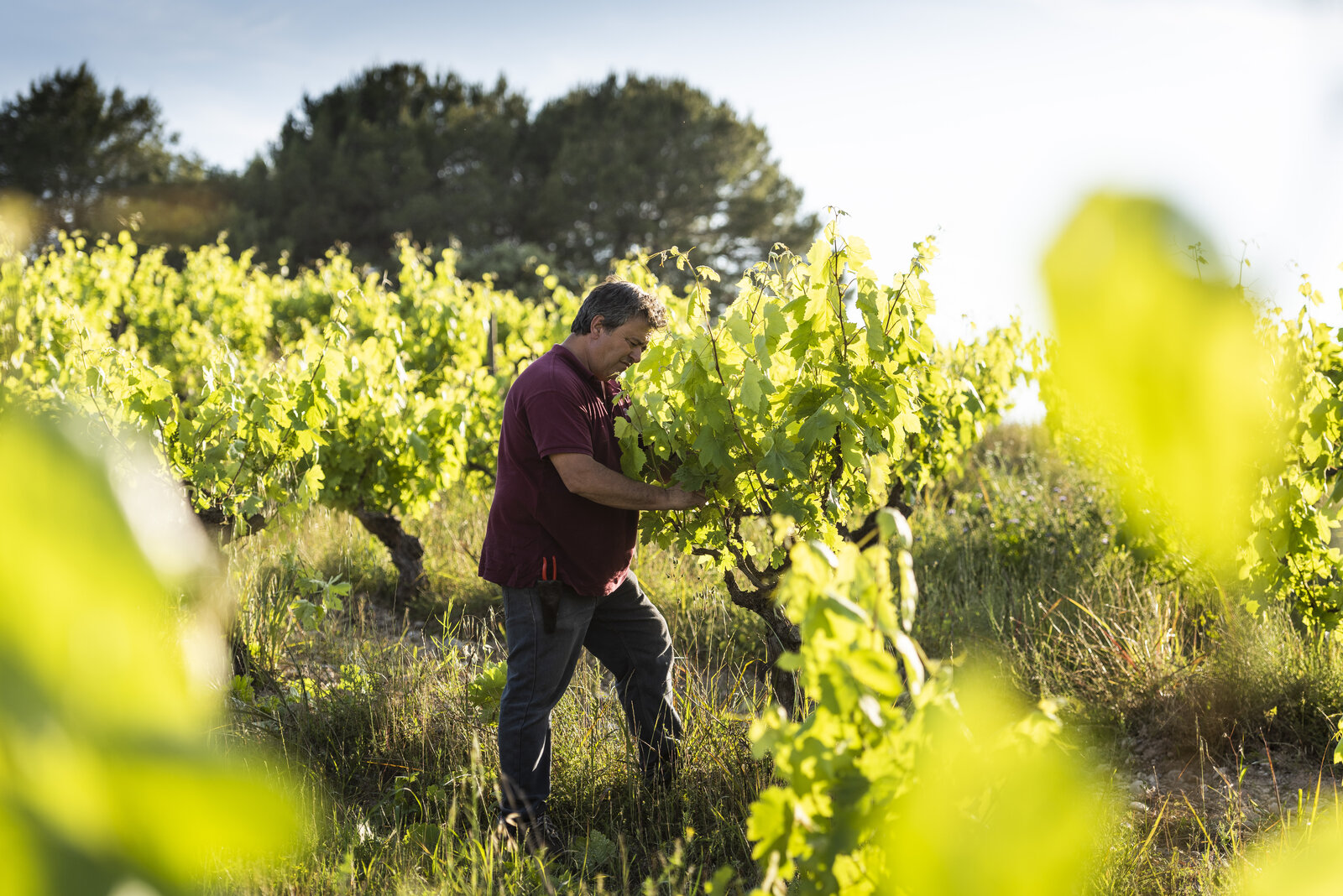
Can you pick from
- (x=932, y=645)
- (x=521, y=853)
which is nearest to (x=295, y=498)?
(x=521, y=853)

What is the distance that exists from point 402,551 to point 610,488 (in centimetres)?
337

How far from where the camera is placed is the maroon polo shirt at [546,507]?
2838 mm

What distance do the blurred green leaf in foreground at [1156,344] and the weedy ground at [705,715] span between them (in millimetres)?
1213

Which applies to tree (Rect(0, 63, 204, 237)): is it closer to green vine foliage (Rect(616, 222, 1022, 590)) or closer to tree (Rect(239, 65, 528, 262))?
tree (Rect(239, 65, 528, 262))

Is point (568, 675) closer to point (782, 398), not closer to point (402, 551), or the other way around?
point (782, 398)

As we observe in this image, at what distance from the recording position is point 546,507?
113 inches

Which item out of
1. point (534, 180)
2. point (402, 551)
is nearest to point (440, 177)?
point (534, 180)

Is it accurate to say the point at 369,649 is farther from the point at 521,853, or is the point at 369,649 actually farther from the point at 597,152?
the point at 597,152

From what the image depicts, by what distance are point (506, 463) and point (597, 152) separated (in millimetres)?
24341

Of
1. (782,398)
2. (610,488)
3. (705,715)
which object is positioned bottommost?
(705,715)

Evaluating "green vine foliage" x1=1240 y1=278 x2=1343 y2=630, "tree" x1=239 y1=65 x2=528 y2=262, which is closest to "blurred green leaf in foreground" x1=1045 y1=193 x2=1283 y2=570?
"green vine foliage" x1=1240 y1=278 x2=1343 y2=630

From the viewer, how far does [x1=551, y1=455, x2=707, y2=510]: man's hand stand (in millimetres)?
2732

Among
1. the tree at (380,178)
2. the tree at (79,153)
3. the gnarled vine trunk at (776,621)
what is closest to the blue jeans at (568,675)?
the gnarled vine trunk at (776,621)

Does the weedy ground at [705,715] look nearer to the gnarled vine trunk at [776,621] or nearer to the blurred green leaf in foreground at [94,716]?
the gnarled vine trunk at [776,621]
